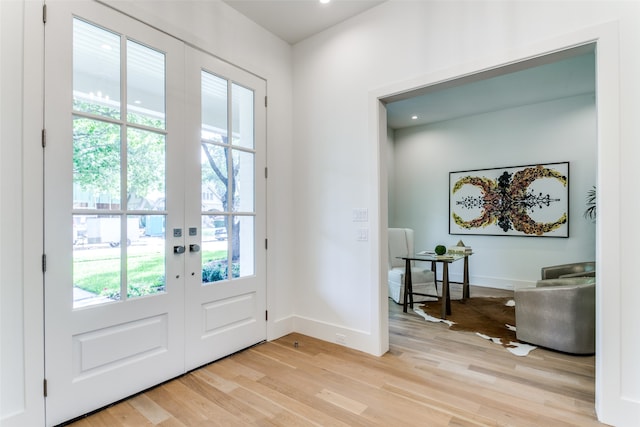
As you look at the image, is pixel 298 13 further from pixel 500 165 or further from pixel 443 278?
pixel 500 165

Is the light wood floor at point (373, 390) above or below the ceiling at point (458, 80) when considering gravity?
below

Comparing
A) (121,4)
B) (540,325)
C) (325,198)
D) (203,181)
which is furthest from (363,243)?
(121,4)

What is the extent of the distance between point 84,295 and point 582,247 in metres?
6.03

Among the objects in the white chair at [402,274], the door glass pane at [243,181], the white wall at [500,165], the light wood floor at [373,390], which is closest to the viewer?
the light wood floor at [373,390]

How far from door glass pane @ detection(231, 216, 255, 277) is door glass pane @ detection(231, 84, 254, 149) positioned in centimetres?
72

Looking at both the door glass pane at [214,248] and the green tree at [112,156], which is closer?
the green tree at [112,156]

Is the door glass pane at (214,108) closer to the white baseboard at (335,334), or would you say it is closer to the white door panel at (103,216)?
the white door panel at (103,216)

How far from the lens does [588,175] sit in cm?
461

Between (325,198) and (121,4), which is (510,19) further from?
(121,4)

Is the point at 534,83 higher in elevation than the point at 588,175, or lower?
higher

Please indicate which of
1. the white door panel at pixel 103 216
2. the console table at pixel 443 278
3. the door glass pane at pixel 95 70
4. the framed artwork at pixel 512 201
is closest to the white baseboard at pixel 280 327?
the white door panel at pixel 103 216

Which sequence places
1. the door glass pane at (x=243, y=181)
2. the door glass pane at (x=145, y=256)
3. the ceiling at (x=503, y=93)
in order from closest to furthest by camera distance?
the door glass pane at (x=145, y=256) < the door glass pane at (x=243, y=181) < the ceiling at (x=503, y=93)

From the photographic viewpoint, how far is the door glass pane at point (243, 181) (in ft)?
9.36

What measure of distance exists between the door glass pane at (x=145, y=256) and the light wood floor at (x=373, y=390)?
2.43ft
